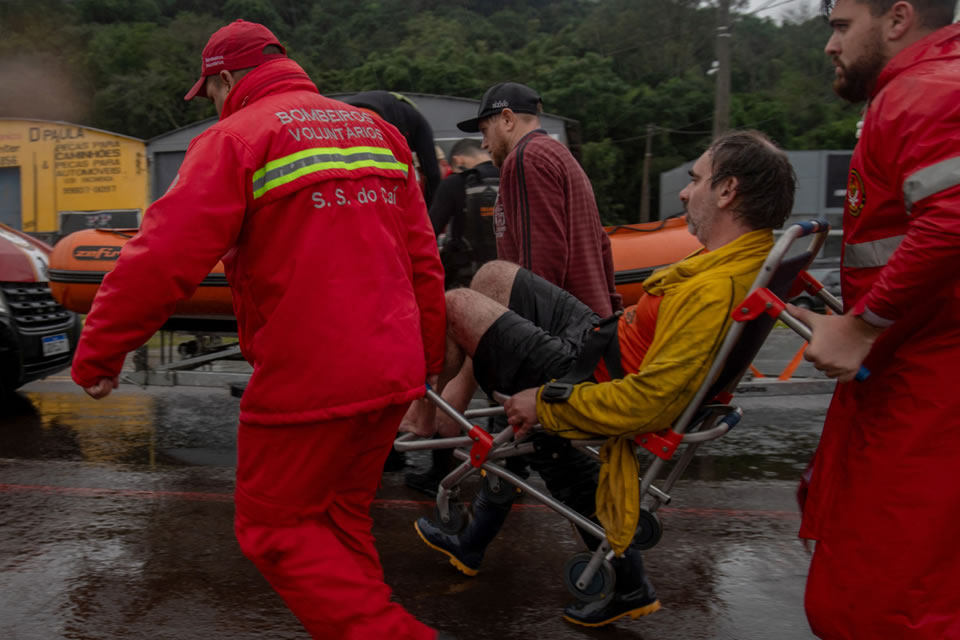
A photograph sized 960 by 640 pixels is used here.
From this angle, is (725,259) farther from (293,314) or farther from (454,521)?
(454,521)

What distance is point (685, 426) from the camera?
2.68 m

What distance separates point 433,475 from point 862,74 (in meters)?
2.96

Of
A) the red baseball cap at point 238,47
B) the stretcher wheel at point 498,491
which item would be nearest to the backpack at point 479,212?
the stretcher wheel at point 498,491

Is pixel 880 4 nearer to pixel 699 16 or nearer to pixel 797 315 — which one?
pixel 797 315

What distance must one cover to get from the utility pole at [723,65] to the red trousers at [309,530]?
1560cm

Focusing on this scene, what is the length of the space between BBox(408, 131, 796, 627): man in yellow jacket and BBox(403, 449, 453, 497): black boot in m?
1.34

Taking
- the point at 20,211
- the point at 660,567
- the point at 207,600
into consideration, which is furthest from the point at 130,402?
the point at 20,211

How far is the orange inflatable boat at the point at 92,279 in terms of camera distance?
568 centimetres

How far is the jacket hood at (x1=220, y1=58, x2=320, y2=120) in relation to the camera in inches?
97.9

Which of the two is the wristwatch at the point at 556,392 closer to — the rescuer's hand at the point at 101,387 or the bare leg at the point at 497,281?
the bare leg at the point at 497,281

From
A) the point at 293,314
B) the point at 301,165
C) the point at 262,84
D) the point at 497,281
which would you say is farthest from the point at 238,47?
the point at 497,281

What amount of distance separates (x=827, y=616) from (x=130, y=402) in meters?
5.74

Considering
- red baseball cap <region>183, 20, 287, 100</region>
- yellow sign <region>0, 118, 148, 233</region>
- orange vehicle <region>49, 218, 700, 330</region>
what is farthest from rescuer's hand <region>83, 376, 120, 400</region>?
yellow sign <region>0, 118, 148, 233</region>

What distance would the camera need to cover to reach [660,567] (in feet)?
11.7
